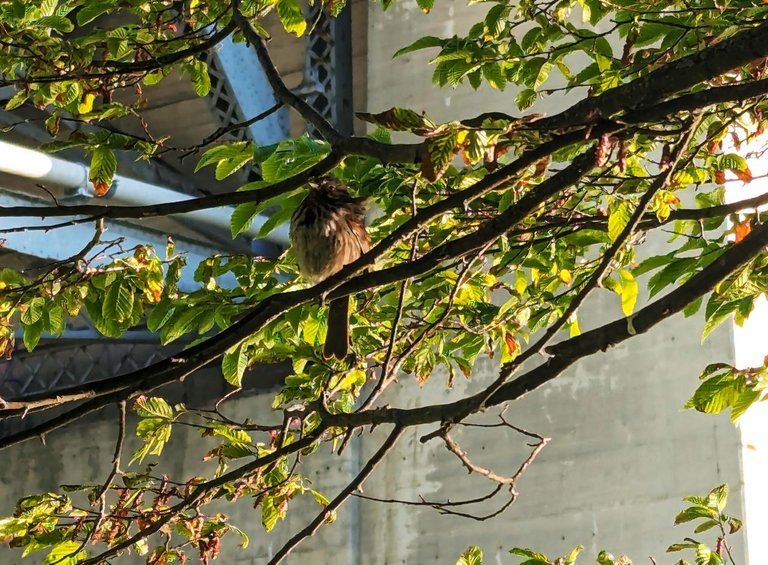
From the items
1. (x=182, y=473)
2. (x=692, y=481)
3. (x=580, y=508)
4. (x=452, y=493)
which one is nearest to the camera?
(x=692, y=481)

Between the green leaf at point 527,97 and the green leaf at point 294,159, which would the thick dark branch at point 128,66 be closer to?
the green leaf at point 294,159

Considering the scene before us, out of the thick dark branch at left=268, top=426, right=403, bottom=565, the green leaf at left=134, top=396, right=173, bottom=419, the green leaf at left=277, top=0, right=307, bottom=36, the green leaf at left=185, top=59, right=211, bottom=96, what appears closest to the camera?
the thick dark branch at left=268, top=426, right=403, bottom=565

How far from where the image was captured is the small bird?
3.31m

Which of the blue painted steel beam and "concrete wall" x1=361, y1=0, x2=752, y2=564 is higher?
the blue painted steel beam

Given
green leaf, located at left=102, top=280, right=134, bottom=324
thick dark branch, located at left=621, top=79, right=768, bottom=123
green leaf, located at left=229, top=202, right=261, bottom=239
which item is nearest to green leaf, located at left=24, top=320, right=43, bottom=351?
green leaf, located at left=102, top=280, right=134, bottom=324

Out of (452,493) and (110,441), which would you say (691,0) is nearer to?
(452,493)

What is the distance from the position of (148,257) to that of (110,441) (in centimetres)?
477

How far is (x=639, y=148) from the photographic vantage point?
258 centimetres

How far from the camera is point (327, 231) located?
132 inches

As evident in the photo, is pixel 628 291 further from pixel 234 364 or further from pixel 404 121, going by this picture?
pixel 404 121

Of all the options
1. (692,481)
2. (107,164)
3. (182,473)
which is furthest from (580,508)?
(107,164)

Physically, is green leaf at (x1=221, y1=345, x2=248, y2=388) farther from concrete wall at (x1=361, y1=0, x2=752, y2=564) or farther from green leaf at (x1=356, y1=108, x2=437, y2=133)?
concrete wall at (x1=361, y1=0, x2=752, y2=564)

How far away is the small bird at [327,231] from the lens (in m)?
3.31

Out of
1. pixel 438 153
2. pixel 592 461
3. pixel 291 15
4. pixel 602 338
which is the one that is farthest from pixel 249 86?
pixel 438 153
